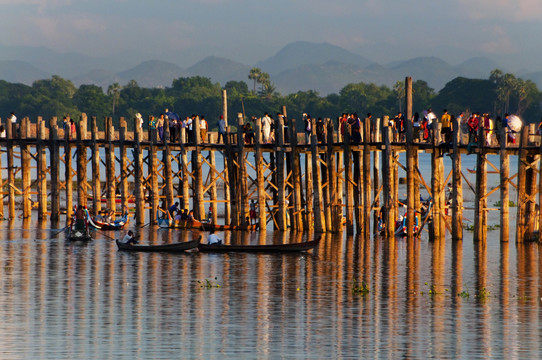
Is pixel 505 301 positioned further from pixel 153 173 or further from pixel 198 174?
pixel 153 173

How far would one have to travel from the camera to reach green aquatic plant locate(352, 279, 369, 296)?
32500 mm

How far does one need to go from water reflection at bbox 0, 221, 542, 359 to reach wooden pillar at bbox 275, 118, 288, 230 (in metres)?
3.99

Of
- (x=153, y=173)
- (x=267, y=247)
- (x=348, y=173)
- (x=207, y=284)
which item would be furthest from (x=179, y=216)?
(x=207, y=284)

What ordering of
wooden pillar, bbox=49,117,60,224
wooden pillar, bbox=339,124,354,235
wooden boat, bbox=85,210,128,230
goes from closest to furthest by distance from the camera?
wooden pillar, bbox=339,124,354,235
wooden boat, bbox=85,210,128,230
wooden pillar, bbox=49,117,60,224

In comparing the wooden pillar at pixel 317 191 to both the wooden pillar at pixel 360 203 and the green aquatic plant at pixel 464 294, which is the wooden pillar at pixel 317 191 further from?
the green aquatic plant at pixel 464 294

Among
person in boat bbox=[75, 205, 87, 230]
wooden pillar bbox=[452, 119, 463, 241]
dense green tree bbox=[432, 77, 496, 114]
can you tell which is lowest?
person in boat bbox=[75, 205, 87, 230]

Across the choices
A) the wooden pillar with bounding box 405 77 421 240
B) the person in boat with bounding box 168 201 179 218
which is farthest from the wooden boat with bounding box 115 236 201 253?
the wooden pillar with bounding box 405 77 421 240

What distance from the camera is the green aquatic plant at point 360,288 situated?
32.5 meters

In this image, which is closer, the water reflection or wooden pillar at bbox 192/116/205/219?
the water reflection

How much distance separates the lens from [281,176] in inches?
1912

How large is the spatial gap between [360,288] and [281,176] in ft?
52.9

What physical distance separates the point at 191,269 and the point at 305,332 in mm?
12116

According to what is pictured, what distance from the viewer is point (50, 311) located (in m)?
29.3

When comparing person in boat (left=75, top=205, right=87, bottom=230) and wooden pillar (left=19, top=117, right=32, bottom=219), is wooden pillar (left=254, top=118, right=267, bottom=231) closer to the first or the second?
person in boat (left=75, top=205, right=87, bottom=230)
